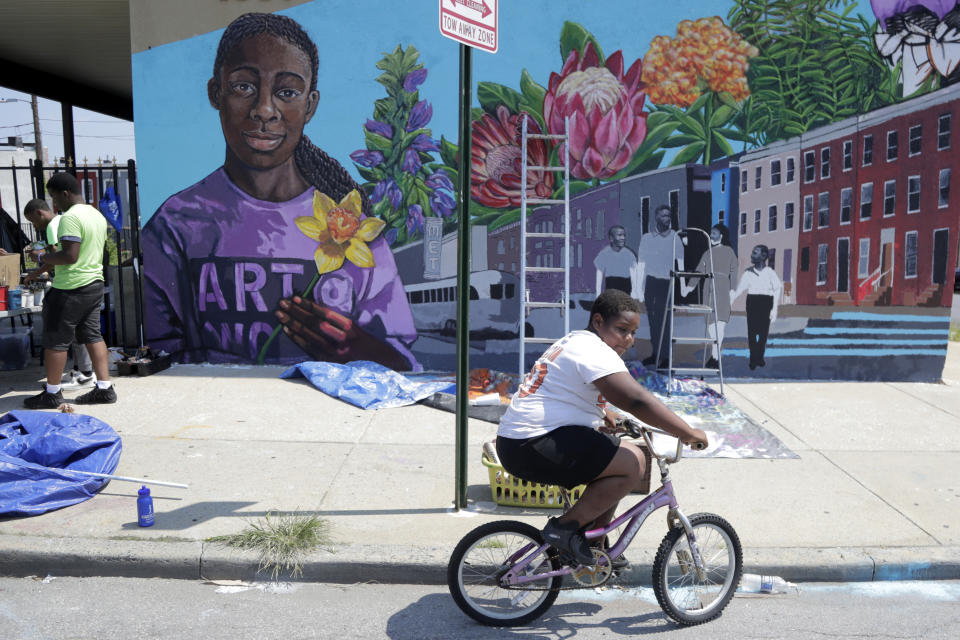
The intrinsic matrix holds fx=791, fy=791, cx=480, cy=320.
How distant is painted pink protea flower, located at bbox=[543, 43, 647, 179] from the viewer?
324 inches

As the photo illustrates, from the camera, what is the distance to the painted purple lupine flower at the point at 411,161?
841 centimetres

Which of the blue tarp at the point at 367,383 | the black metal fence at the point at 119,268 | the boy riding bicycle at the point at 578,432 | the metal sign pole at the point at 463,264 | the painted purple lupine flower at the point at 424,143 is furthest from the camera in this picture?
the black metal fence at the point at 119,268

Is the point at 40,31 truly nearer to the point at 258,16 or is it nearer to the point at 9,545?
the point at 258,16

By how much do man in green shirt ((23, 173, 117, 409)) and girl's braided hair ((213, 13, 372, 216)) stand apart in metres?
2.19

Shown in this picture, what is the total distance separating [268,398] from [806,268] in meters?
5.78

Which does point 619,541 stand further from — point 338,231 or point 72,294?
point 338,231

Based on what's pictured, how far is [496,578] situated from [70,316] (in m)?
5.07

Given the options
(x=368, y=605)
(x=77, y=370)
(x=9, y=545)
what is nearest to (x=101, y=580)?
(x=9, y=545)

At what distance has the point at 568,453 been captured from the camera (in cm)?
354

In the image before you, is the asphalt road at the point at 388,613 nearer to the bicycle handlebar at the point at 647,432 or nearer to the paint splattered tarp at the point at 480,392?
the bicycle handlebar at the point at 647,432

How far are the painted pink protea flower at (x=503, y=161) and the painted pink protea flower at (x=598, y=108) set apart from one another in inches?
11.9

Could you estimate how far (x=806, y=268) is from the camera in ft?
28.0

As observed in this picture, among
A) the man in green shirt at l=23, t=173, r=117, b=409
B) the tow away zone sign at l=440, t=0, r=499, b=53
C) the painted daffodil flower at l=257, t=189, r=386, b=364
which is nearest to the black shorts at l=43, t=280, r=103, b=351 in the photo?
the man in green shirt at l=23, t=173, r=117, b=409

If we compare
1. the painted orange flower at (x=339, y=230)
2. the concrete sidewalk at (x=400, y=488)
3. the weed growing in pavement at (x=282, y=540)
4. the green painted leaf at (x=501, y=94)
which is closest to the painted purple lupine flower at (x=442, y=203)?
the painted orange flower at (x=339, y=230)
